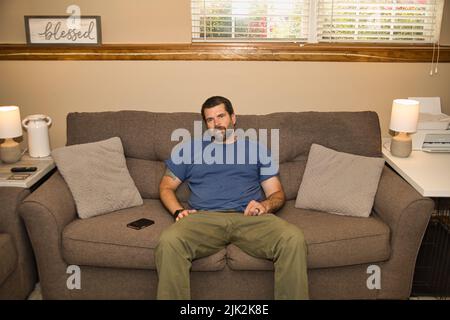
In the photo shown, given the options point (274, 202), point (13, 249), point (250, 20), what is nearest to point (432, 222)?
point (274, 202)

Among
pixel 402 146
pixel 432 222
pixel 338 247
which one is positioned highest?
pixel 402 146

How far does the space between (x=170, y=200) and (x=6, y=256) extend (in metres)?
0.85

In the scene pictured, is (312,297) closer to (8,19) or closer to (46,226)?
(46,226)

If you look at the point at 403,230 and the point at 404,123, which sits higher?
the point at 404,123

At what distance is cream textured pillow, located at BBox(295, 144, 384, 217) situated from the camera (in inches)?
96.5

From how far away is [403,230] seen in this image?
223 centimetres

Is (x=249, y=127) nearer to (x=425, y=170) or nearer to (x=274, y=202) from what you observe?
(x=274, y=202)

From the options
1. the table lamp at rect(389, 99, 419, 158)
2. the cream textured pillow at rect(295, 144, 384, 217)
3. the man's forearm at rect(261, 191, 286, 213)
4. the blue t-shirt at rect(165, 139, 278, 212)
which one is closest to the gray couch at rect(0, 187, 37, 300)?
the blue t-shirt at rect(165, 139, 278, 212)

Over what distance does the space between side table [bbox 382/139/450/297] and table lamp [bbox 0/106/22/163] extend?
2.21 m

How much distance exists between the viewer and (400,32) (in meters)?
3.27

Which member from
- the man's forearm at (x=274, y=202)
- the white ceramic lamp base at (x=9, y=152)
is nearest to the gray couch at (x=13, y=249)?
the white ceramic lamp base at (x=9, y=152)

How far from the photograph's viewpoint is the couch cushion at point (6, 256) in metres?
2.14

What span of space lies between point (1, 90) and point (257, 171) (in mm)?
1992
